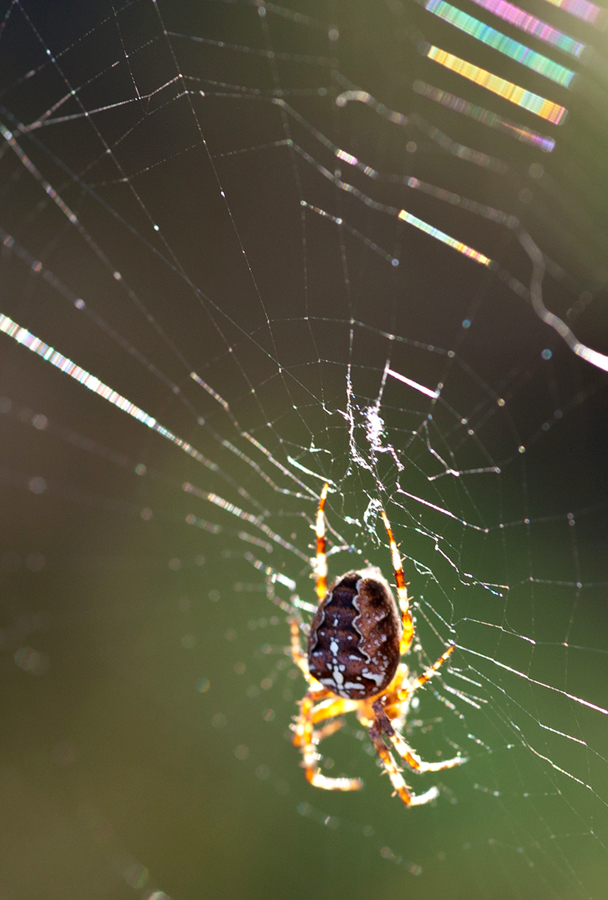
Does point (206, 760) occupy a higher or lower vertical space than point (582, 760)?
lower

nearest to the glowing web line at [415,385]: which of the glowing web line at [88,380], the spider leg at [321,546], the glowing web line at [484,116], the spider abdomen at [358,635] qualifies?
the spider leg at [321,546]

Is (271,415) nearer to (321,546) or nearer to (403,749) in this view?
(321,546)

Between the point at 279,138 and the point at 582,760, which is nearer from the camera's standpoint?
the point at 582,760

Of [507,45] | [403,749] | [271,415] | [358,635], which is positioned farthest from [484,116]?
[403,749]

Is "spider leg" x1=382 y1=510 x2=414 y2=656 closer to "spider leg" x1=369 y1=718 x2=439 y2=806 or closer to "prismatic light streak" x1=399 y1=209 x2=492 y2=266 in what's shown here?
"spider leg" x1=369 y1=718 x2=439 y2=806

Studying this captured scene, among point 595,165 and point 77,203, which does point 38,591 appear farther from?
point 595,165

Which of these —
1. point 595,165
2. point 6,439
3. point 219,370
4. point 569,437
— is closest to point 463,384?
point 569,437

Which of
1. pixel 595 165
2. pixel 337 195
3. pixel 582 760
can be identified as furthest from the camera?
pixel 337 195
